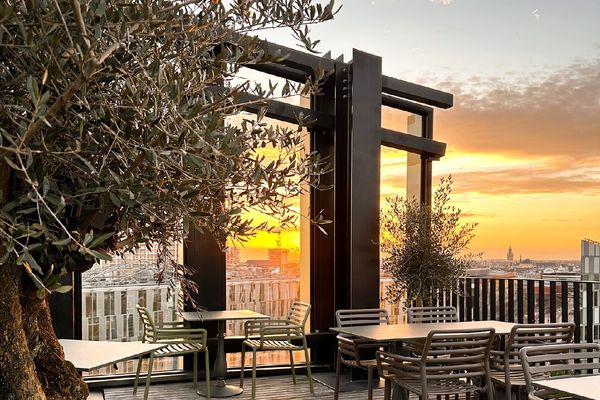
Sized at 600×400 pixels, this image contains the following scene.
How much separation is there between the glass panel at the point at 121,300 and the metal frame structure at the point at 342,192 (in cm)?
48

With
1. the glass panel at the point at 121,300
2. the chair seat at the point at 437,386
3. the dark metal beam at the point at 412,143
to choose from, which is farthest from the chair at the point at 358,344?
the dark metal beam at the point at 412,143

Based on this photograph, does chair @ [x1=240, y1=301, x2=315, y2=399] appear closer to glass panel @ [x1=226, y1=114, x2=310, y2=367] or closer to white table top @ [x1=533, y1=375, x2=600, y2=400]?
glass panel @ [x1=226, y1=114, x2=310, y2=367]

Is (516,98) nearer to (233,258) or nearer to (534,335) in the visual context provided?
(233,258)

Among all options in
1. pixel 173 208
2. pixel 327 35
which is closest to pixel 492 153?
pixel 327 35

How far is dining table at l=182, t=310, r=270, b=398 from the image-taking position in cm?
666

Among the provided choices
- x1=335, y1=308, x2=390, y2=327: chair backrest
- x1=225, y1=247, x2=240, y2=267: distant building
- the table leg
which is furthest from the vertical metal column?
the table leg

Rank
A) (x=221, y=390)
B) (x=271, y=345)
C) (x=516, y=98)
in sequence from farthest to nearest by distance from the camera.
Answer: (x=516, y=98) < (x=271, y=345) < (x=221, y=390)

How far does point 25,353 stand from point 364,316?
4.98m

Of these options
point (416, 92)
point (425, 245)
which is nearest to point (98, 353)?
point (425, 245)

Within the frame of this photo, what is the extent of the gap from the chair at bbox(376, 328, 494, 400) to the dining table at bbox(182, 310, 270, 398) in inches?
92.8

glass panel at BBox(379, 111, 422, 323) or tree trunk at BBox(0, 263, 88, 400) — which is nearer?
tree trunk at BBox(0, 263, 88, 400)

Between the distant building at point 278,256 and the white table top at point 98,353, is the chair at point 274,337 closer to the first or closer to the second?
the distant building at point 278,256

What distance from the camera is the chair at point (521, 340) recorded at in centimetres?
478

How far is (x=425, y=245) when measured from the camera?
7488 millimetres
